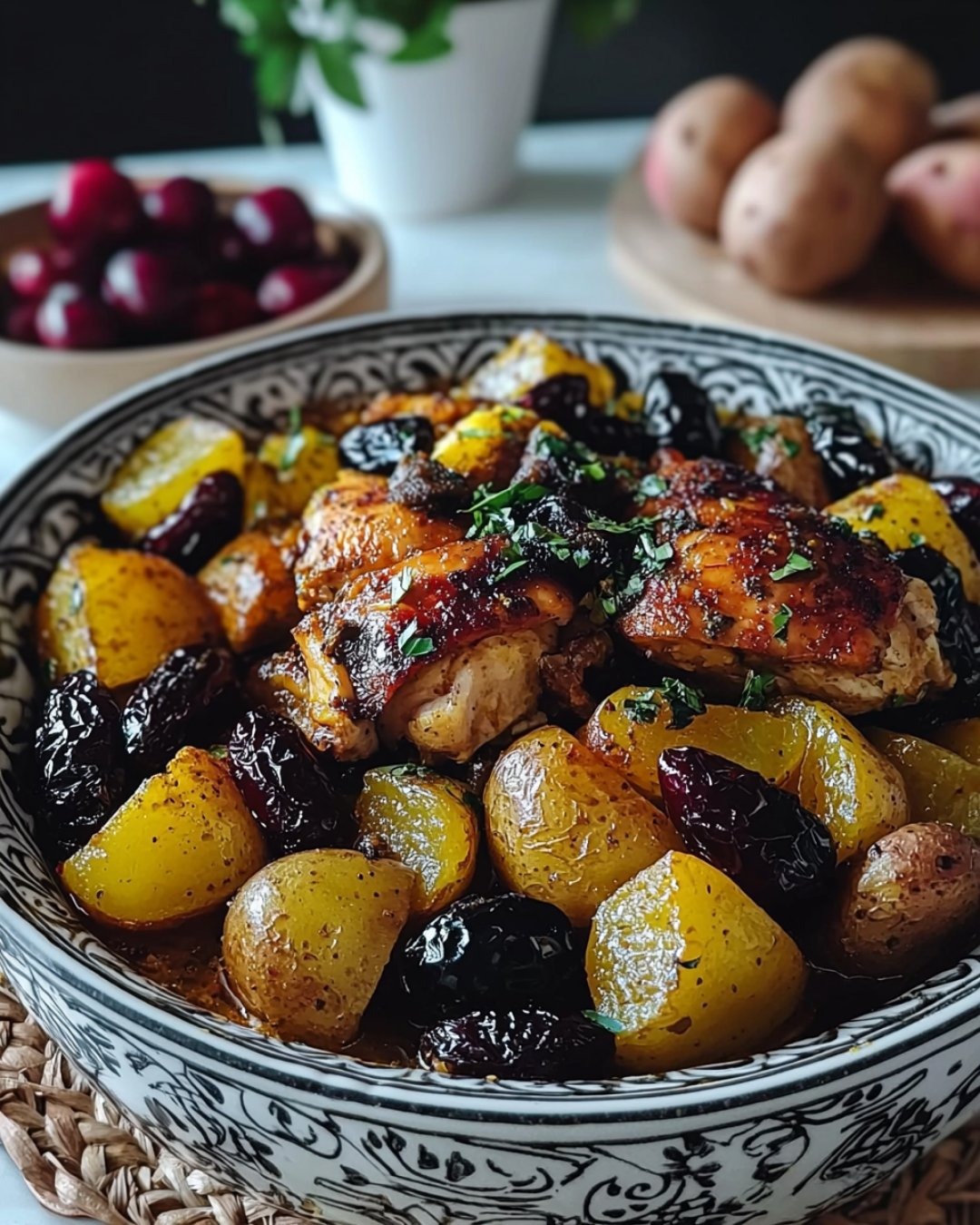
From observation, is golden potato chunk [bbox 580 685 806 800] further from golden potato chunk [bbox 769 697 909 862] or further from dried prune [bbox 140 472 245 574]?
dried prune [bbox 140 472 245 574]

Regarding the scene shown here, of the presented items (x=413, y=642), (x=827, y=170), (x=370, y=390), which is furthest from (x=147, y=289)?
(x=413, y=642)

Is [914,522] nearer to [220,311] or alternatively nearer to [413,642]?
[413,642]

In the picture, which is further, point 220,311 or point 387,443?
point 220,311

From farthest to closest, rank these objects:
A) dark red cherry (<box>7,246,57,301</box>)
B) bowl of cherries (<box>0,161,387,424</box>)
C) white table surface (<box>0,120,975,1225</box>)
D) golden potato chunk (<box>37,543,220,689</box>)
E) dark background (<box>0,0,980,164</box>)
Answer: dark background (<box>0,0,980,164</box>)
white table surface (<box>0,120,975,1225</box>)
dark red cherry (<box>7,246,57,301</box>)
bowl of cherries (<box>0,161,387,424</box>)
golden potato chunk (<box>37,543,220,689</box>)

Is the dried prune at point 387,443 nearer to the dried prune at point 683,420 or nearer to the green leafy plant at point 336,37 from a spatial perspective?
the dried prune at point 683,420

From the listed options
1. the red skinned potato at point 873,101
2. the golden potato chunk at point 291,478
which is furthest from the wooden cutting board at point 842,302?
the golden potato chunk at point 291,478

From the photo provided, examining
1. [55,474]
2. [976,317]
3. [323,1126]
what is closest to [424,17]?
[976,317]

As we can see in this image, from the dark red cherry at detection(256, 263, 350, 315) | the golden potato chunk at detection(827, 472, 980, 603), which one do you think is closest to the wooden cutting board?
the dark red cherry at detection(256, 263, 350, 315)
